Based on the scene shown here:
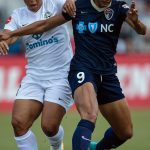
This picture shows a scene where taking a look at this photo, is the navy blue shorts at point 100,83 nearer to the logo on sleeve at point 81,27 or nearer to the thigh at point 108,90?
the thigh at point 108,90

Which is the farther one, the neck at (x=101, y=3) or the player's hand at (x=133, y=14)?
the neck at (x=101, y=3)

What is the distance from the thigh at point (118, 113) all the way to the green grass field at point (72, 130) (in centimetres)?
275

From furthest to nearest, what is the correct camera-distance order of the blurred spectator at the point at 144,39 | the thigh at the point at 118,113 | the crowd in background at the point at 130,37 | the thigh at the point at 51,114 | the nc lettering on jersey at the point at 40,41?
the blurred spectator at the point at 144,39
the crowd in background at the point at 130,37
the nc lettering on jersey at the point at 40,41
the thigh at the point at 51,114
the thigh at the point at 118,113

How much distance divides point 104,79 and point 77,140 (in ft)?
4.00

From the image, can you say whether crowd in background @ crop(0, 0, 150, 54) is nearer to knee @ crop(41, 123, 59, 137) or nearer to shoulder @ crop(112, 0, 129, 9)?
knee @ crop(41, 123, 59, 137)

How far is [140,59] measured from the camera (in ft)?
62.5

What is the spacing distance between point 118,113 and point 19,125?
51.8 inches

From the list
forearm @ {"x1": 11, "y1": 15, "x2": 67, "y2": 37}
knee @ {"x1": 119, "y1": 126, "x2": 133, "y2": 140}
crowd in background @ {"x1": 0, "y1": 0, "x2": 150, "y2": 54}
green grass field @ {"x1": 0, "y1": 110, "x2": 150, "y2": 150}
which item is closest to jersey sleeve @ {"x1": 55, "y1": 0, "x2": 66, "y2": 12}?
forearm @ {"x1": 11, "y1": 15, "x2": 67, "y2": 37}

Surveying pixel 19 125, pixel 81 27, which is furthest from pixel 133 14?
pixel 19 125

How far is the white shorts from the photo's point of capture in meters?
10.6

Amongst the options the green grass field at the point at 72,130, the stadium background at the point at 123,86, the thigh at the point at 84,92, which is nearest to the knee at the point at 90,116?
the thigh at the point at 84,92

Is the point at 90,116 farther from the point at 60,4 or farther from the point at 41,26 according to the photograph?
the point at 60,4

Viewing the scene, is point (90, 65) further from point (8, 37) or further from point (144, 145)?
point (144, 145)

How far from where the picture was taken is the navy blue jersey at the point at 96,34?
1018cm
